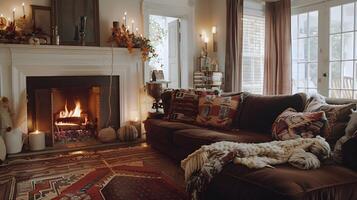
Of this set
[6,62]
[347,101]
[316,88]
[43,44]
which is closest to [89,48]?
[43,44]

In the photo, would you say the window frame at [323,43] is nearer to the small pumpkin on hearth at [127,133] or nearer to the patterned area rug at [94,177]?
the patterned area rug at [94,177]

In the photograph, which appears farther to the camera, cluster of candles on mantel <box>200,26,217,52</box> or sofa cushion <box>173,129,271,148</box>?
cluster of candles on mantel <box>200,26,217,52</box>

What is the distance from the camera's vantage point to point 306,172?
6.02ft

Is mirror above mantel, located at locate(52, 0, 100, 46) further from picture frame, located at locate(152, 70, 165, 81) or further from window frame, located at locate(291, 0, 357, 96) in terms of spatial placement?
window frame, located at locate(291, 0, 357, 96)

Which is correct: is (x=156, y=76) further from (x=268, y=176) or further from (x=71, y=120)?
(x=268, y=176)

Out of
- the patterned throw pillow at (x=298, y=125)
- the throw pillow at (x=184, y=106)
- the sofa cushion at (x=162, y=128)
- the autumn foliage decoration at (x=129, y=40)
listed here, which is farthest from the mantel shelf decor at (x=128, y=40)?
the patterned throw pillow at (x=298, y=125)

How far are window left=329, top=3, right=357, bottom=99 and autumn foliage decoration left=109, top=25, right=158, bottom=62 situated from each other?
9.58ft

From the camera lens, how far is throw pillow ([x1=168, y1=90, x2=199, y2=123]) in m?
3.81

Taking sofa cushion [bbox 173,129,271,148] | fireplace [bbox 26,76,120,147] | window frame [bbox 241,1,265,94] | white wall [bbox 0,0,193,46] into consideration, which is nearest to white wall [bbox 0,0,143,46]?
white wall [bbox 0,0,193,46]

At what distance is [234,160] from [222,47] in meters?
3.69

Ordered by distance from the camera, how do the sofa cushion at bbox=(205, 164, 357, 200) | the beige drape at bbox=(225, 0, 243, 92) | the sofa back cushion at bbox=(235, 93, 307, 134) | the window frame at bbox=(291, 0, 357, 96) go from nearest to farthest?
1. the sofa cushion at bbox=(205, 164, 357, 200)
2. the sofa back cushion at bbox=(235, 93, 307, 134)
3. the window frame at bbox=(291, 0, 357, 96)
4. the beige drape at bbox=(225, 0, 243, 92)

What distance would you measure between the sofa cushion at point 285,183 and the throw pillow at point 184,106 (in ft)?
5.82

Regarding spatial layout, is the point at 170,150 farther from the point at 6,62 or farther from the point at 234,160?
the point at 6,62

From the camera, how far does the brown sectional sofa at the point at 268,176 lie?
65.8 inches
